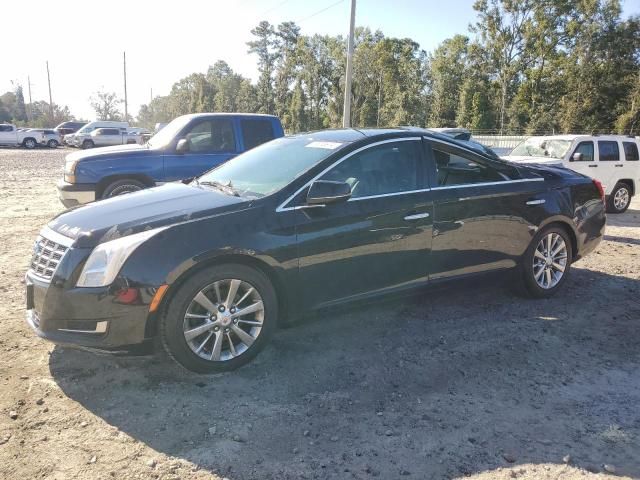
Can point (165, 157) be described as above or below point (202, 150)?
below

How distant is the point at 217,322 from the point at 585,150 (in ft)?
34.6

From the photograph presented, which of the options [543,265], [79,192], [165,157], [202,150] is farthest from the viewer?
[202,150]

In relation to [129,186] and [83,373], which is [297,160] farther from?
[129,186]

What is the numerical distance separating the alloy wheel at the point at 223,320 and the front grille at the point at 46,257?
0.92 meters

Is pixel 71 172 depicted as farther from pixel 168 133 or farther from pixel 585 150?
pixel 585 150

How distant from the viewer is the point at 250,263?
3721 millimetres

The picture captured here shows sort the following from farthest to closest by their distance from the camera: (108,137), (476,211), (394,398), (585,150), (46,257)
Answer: (108,137), (585,150), (476,211), (46,257), (394,398)

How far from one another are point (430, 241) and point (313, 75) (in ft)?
163

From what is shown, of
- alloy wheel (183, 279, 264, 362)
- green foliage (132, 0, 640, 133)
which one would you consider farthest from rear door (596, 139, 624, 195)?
green foliage (132, 0, 640, 133)

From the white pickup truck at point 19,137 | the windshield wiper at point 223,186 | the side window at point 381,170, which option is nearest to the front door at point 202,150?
the windshield wiper at point 223,186

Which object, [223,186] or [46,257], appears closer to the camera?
[46,257]

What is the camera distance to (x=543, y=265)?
530cm

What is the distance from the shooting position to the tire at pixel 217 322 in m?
3.47

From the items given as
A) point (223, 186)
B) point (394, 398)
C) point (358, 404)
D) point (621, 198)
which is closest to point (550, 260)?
point (394, 398)
